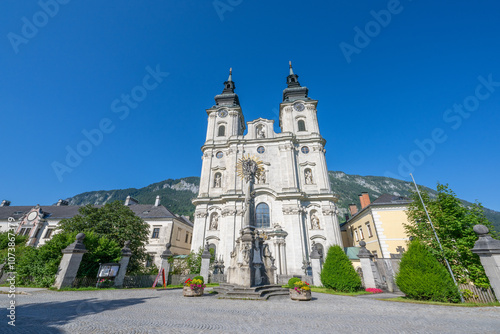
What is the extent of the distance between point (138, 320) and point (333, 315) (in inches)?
234

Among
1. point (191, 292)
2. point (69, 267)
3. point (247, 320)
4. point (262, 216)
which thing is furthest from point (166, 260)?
point (262, 216)

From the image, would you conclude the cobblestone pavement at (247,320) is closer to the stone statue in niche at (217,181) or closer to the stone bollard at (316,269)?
the stone bollard at (316,269)

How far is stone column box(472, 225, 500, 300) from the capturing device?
8.51m

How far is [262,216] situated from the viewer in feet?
91.2

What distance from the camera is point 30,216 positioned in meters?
33.2

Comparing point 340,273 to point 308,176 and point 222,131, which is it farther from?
point 222,131

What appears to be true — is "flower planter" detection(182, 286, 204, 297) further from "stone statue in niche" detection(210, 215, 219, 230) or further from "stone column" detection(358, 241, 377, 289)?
"stone statue in niche" detection(210, 215, 219, 230)

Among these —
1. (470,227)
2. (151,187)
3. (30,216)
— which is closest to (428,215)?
(470,227)

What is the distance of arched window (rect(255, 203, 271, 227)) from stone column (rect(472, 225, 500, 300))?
66.1 feet

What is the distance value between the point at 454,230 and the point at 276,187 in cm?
2023

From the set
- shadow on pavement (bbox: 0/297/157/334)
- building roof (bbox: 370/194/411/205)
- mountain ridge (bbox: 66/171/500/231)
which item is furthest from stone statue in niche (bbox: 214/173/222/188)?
mountain ridge (bbox: 66/171/500/231)

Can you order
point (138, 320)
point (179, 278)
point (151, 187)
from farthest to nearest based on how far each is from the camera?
point (151, 187)
point (179, 278)
point (138, 320)

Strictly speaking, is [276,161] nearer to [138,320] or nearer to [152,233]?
[152,233]

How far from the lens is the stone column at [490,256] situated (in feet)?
27.9
